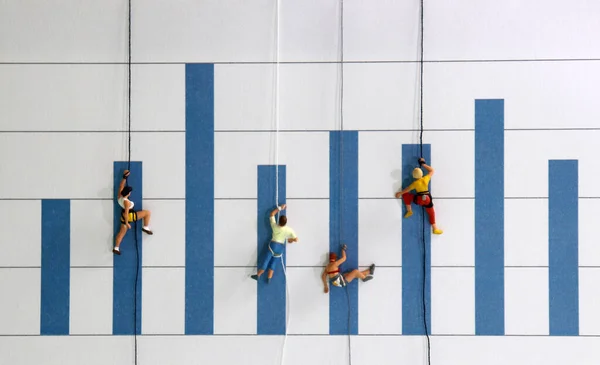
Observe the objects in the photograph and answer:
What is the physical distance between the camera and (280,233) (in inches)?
51.0

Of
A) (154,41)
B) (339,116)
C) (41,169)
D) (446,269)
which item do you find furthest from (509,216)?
(41,169)

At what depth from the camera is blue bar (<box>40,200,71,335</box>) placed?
133cm

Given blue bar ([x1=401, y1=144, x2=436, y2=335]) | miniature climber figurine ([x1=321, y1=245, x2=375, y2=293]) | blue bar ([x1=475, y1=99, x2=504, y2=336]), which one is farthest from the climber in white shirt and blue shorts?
blue bar ([x1=475, y1=99, x2=504, y2=336])

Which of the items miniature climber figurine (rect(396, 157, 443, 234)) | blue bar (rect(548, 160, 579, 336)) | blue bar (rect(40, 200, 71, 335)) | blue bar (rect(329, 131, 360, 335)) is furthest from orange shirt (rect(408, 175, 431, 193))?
blue bar (rect(40, 200, 71, 335))

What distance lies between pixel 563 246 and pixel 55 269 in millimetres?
1536

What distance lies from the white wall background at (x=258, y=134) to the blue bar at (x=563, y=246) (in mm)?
75

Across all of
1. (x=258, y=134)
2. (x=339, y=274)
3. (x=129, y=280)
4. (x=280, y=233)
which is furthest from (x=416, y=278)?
(x=129, y=280)

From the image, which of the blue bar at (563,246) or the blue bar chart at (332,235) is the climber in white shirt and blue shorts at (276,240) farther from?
the blue bar at (563,246)

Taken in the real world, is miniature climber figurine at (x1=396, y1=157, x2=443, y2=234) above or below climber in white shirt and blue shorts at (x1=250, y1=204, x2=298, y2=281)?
above

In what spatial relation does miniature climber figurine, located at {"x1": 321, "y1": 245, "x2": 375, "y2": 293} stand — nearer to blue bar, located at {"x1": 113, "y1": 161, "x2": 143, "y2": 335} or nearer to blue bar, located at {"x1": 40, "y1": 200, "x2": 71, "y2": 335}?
blue bar, located at {"x1": 113, "y1": 161, "x2": 143, "y2": 335}

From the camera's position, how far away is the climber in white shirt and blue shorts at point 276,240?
1295 millimetres

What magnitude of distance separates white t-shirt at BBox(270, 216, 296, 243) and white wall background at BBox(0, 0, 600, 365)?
6cm

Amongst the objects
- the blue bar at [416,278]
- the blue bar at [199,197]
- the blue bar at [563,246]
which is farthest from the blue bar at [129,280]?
the blue bar at [563,246]

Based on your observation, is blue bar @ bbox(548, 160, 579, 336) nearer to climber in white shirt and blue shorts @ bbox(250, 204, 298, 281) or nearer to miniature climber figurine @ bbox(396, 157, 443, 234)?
miniature climber figurine @ bbox(396, 157, 443, 234)
